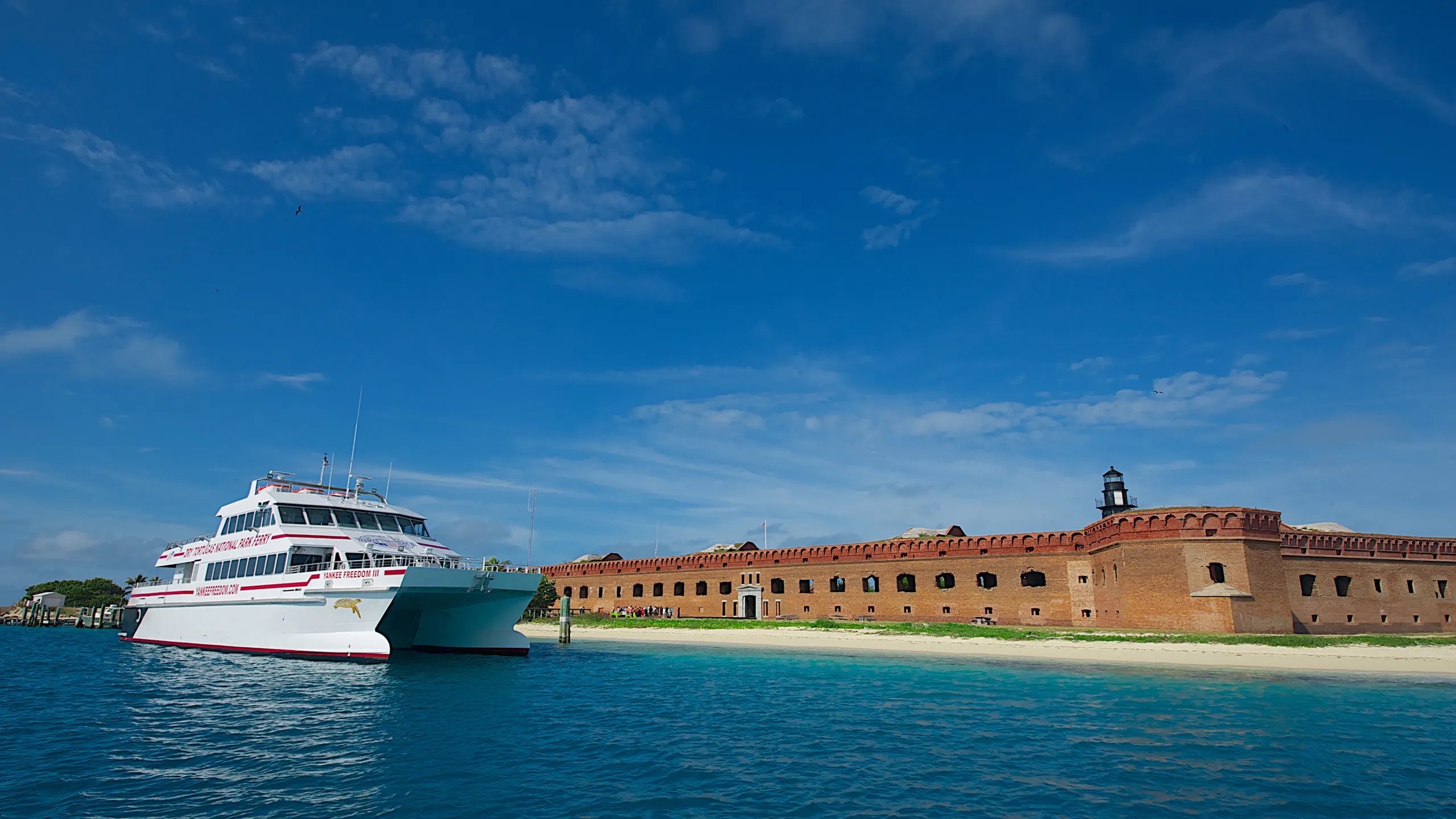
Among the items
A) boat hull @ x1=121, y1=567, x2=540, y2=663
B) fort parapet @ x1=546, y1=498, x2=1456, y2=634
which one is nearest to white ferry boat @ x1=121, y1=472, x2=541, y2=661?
boat hull @ x1=121, y1=567, x2=540, y2=663

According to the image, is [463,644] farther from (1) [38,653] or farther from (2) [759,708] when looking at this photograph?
(1) [38,653]

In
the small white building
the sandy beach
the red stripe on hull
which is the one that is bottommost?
the sandy beach

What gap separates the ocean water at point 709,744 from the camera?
1045 centimetres

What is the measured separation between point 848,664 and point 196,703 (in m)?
21.8

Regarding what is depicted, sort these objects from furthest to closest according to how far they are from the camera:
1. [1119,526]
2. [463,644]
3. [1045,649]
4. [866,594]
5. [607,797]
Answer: [866,594] < [1119,526] < [1045,649] < [463,644] < [607,797]

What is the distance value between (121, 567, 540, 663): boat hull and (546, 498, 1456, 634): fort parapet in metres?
27.1

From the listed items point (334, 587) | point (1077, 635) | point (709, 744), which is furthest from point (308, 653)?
point (1077, 635)

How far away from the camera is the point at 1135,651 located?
31.2m

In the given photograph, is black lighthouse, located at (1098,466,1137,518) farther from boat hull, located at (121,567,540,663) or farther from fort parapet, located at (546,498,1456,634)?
boat hull, located at (121,567,540,663)

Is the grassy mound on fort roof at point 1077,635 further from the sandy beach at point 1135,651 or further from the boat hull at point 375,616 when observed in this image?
the boat hull at point 375,616

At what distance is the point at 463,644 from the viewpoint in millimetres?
28453

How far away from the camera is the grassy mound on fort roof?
104 feet

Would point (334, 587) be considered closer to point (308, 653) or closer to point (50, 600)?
point (308, 653)

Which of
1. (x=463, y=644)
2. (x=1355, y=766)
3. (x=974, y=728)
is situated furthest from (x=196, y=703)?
(x=1355, y=766)
